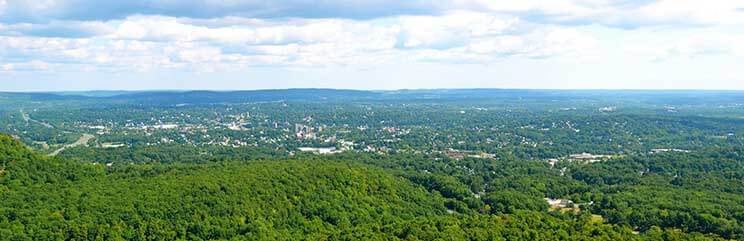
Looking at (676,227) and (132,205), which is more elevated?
(132,205)

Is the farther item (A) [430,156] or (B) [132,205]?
(A) [430,156]

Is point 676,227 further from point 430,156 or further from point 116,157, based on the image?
point 116,157

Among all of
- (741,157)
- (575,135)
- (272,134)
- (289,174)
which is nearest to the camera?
(289,174)

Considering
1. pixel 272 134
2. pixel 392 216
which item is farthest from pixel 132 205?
pixel 272 134

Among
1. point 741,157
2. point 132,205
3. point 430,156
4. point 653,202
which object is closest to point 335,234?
point 132,205

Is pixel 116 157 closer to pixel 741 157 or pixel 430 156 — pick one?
pixel 430 156

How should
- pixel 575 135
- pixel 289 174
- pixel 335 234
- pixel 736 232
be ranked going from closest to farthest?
1. pixel 335 234
2. pixel 736 232
3. pixel 289 174
4. pixel 575 135
